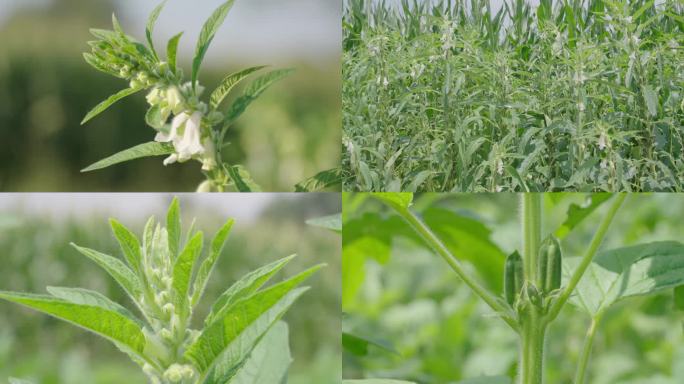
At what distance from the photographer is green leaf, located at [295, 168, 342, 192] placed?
1.28 m

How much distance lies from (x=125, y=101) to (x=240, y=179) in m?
0.63

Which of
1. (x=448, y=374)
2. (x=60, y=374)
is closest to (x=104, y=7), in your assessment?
(x=448, y=374)

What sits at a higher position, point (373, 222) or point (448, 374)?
point (373, 222)

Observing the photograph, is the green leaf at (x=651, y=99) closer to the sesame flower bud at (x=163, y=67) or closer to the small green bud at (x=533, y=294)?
the small green bud at (x=533, y=294)

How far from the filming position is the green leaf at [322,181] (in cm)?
128

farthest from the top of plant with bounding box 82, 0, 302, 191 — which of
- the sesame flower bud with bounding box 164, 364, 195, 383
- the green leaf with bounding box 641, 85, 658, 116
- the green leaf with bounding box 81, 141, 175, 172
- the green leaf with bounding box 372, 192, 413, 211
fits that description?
the green leaf with bounding box 641, 85, 658, 116

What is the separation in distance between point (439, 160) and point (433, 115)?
0.10 m

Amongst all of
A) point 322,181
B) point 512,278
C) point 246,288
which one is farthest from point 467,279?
point 322,181

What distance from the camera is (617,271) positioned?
2.95 feet

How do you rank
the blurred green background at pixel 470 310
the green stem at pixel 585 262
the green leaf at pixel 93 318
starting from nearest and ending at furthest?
the green leaf at pixel 93 318 → the green stem at pixel 585 262 → the blurred green background at pixel 470 310

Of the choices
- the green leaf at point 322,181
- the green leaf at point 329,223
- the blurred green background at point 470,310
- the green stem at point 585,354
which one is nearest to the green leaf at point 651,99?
the blurred green background at point 470,310

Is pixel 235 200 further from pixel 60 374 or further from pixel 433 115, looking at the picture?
pixel 60 374

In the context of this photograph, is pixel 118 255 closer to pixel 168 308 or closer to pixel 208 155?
pixel 208 155

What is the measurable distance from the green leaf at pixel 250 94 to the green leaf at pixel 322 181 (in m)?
0.27
